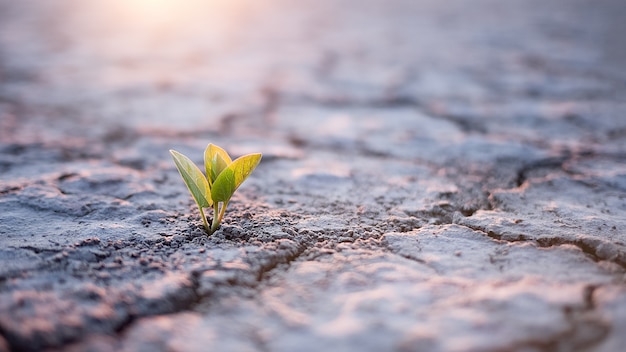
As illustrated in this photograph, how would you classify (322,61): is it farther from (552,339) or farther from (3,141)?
(552,339)

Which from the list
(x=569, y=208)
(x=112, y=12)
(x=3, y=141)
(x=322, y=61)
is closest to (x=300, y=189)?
(x=569, y=208)

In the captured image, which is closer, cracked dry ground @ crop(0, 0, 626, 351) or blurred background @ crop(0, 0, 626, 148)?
cracked dry ground @ crop(0, 0, 626, 351)

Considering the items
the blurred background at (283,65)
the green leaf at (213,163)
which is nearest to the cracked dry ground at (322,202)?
the blurred background at (283,65)

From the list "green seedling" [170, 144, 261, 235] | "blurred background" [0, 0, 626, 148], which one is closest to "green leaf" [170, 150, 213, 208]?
"green seedling" [170, 144, 261, 235]

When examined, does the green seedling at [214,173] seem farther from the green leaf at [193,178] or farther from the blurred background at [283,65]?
the blurred background at [283,65]

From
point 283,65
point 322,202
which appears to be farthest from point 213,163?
point 283,65

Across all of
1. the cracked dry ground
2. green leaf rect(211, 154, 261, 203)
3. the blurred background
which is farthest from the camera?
the blurred background

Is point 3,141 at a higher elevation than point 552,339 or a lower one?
higher

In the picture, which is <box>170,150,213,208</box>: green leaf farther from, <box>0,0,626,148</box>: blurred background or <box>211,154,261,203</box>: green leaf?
<box>0,0,626,148</box>: blurred background
